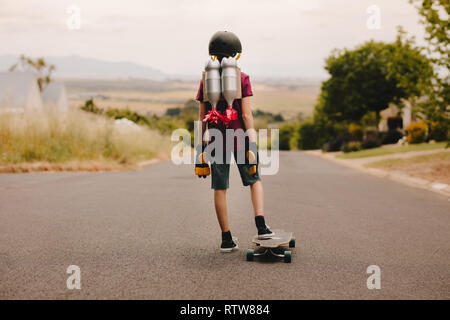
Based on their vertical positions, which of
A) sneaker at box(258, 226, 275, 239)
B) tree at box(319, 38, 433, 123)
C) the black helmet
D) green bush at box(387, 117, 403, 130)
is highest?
tree at box(319, 38, 433, 123)

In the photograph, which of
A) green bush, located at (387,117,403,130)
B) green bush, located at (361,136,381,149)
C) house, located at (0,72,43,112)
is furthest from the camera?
green bush, located at (387,117,403,130)

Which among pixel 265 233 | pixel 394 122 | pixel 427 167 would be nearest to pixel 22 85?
pixel 394 122

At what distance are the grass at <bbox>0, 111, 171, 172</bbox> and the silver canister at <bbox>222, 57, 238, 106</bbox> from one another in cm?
1145

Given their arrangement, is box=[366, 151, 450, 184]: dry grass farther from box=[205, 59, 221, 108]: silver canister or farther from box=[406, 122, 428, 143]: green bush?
box=[406, 122, 428, 143]: green bush

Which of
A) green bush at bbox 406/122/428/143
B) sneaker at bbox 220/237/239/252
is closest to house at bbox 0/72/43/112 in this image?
green bush at bbox 406/122/428/143

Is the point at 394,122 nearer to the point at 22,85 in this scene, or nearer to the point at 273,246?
the point at 22,85

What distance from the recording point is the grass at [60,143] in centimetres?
1566

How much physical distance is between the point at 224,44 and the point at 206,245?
208 cm

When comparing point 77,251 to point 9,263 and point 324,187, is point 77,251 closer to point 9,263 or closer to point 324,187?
point 9,263

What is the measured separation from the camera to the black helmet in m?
5.07

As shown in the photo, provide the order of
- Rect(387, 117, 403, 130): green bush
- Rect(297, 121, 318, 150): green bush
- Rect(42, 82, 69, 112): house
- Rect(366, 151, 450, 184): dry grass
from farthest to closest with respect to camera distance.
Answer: Rect(297, 121, 318, 150): green bush < Rect(42, 82, 69, 112): house < Rect(387, 117, 403, 130): green bush < Rect(366, 151, 450, 184): dry grass

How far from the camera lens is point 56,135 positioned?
1686 cm

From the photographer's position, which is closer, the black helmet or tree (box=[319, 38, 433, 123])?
the black helmet
